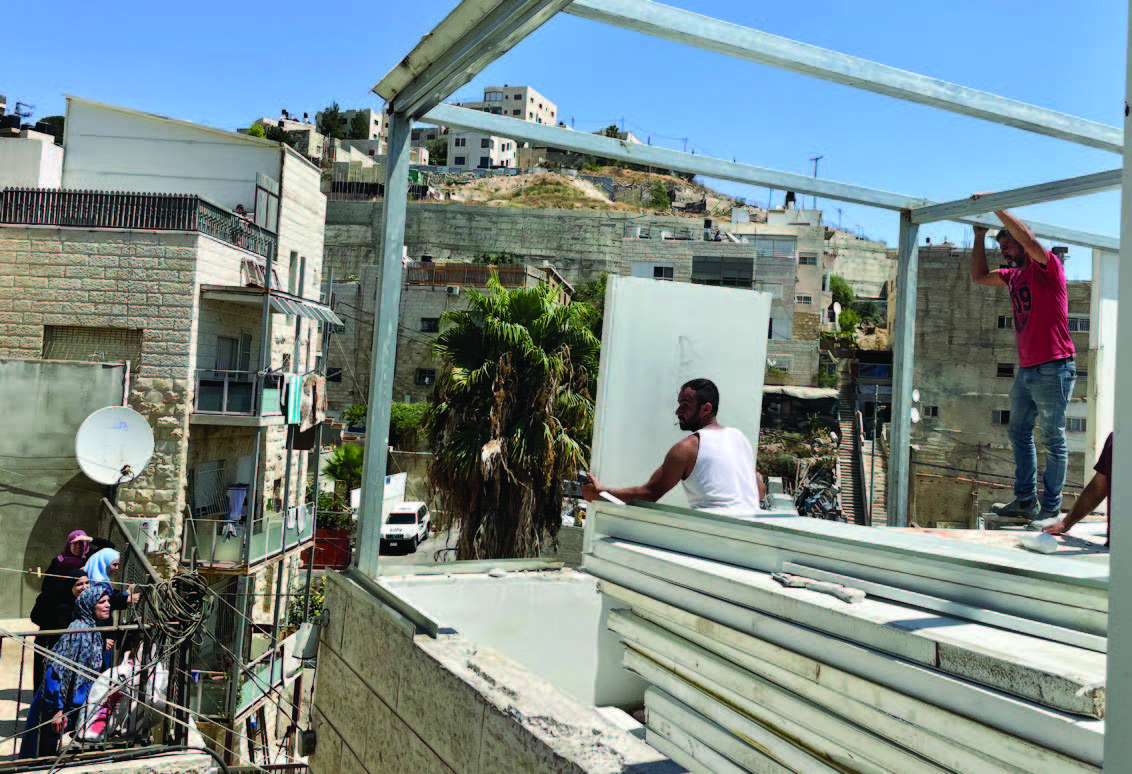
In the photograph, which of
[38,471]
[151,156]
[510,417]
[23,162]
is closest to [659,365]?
[510,417]

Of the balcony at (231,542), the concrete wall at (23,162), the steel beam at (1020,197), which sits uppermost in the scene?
the concrete wall at (23,162)

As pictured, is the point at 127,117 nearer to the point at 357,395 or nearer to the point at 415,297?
the point at 415,297

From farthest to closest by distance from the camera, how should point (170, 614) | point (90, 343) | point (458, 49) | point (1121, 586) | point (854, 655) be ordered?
point (90, 343)
point (170, 614)
point (458, 49)
point (854, 655)
point (1121, 586)

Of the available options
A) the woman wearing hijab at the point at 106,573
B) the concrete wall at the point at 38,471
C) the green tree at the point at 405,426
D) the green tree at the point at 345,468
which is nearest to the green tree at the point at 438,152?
the green tree at the point at 405,426

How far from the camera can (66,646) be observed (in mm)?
7559

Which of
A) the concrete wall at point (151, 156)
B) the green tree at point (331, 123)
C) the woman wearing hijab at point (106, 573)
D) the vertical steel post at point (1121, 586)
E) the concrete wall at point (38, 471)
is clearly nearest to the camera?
the vertical steel post at point (1121, 586)

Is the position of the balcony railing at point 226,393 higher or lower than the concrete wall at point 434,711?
higher

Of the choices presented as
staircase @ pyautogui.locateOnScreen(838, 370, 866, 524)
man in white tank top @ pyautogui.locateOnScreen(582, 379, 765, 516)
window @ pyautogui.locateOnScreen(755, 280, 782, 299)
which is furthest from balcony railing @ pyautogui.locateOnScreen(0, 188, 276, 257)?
window @ pyautogui.locateOnScreen(755, 280, 782, 299)

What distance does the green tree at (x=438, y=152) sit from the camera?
9656 cm

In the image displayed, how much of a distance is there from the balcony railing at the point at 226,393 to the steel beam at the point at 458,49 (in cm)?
1228

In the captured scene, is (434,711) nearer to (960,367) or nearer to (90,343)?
(90,343)

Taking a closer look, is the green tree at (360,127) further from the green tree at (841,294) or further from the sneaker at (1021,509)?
Answer: the sneaker at (1021,509)

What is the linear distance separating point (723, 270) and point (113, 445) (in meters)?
32.5

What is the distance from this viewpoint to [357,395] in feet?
134
